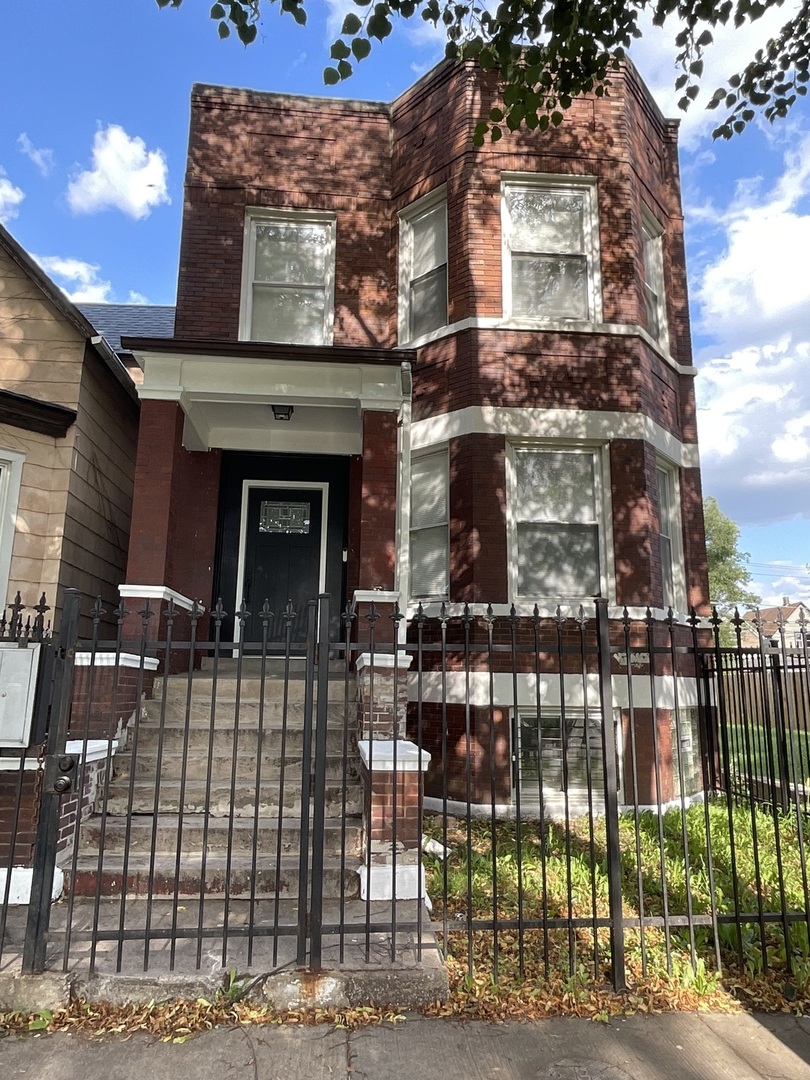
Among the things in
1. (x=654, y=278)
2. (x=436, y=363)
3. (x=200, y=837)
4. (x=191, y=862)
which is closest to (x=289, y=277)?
(x=436, y=363)

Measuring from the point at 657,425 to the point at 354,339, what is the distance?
393 cm

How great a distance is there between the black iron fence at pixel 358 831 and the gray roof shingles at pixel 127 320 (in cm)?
512

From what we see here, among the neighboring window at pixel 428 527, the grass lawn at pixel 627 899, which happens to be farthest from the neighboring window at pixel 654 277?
the grass lawn at pixel 627 899

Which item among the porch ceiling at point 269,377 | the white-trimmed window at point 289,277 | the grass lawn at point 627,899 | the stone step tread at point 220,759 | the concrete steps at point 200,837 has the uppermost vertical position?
the white-trimmed window at point 289,277

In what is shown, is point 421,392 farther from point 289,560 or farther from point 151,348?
point 151,348

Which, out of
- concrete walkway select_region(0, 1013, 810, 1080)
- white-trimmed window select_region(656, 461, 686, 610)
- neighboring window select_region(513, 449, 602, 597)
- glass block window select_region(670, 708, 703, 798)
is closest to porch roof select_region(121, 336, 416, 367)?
neighboring window select_region(513, 449, 602, 597)

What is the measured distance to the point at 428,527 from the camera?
26.8 feet

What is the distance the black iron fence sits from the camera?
3559 millimetres

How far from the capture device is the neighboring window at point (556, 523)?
7.78m

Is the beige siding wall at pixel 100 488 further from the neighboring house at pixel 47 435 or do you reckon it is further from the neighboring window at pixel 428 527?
the neighboring window at pixel 428 527

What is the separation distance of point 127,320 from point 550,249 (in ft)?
21.9

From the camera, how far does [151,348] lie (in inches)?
261

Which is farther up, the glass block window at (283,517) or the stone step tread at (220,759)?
the glass block window at (283,517)

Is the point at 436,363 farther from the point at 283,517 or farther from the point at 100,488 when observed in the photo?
the point at 100,488
